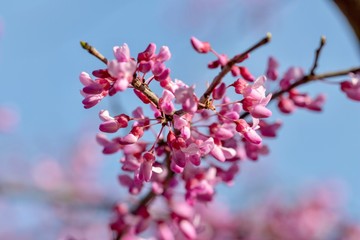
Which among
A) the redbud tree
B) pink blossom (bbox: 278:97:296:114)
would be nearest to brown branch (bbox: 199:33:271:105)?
the redbud tree

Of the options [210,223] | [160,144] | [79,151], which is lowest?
[160,144]

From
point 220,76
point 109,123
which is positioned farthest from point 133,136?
point 220,76

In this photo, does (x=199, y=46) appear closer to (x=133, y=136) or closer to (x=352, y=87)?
(x=133, y=136)

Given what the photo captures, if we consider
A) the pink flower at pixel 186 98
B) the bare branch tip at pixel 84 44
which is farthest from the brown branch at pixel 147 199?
the bare branch tip at pixel 84 44

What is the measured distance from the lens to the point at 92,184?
958cm

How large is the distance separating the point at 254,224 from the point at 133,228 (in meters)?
4.07

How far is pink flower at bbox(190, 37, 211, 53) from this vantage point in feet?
6.68

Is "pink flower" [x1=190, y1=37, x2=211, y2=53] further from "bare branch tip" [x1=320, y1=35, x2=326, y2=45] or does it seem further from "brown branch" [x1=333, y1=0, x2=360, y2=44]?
"brown branch" [x1=333, y1=0, x2=360, y2=44]

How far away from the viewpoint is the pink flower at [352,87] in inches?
87.7

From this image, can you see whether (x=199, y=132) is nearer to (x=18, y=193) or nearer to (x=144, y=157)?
(x=144, y=157)

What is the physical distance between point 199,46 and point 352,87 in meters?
0.68

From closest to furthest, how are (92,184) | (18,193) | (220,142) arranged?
(220,142)
(18,193)
(92,184)

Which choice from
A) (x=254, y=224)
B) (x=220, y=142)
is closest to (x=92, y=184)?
(x=254, y=224)

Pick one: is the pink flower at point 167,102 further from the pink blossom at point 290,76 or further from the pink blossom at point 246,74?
the pink blossom at point 290,76
